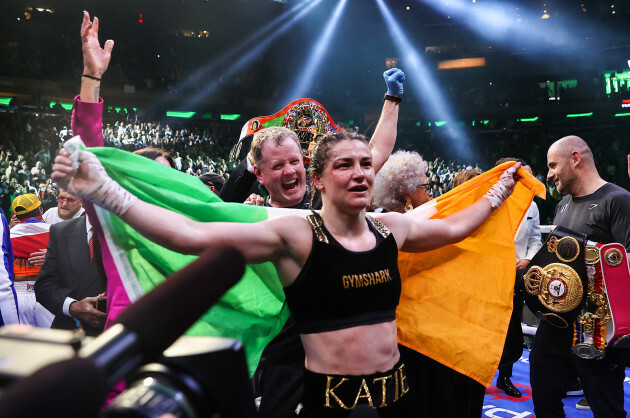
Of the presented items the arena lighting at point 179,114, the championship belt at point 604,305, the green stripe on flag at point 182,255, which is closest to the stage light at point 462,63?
the arena lighting at point 179,114

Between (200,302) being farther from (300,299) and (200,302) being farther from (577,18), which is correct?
(577,18)

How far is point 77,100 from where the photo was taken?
204 cm

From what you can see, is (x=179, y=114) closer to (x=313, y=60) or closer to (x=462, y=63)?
(x=313, y=60)

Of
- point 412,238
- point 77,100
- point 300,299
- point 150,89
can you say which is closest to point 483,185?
point 412,238

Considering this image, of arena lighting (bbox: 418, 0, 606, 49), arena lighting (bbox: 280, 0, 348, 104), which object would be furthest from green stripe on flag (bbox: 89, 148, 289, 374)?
arena lighting (bbox: 418, 0, 606, 49)

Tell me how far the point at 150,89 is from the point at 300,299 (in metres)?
15.5

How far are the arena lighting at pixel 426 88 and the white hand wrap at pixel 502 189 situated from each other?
18.7m

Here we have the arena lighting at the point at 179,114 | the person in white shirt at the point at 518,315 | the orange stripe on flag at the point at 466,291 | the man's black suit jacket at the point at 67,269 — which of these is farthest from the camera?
the arena lighting at the point at 179,114

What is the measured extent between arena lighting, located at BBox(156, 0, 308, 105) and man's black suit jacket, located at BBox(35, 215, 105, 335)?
47.5ft

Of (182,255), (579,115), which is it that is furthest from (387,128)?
(579,115)

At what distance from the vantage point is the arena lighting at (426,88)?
2091 cm

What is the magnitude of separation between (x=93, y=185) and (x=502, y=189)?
192cm

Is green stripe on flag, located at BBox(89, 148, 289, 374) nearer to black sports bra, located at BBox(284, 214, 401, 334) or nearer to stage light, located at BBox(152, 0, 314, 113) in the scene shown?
black sports bra, located at BBox(284, 214, 401, 334)

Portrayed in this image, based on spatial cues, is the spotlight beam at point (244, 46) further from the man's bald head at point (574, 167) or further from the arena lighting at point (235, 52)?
the man's bald head at point (574, 167)
